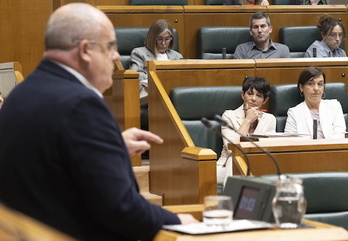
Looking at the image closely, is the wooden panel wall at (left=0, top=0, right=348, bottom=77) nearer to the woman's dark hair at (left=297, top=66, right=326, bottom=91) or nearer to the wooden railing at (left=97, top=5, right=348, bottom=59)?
the wooden railing at (left=97, top=5, right=348, bottom=59)

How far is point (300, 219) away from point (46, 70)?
0.32 metres

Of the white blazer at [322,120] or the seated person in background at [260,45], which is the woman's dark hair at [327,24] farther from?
the white blazer at [322,120]

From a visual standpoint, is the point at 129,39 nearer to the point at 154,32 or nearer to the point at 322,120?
the point at 154,32

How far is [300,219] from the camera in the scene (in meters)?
0.81

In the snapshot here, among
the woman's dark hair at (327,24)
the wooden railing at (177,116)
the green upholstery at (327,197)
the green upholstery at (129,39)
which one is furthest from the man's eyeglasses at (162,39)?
the green upholstery at (327,197)

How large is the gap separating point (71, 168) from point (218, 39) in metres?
1.81

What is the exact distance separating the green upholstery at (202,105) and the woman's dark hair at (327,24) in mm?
696

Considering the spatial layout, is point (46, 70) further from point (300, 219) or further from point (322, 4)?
point (322, 4)

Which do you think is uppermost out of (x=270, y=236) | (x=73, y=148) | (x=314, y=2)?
(x=314, y=2)

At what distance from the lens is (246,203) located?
84 cm

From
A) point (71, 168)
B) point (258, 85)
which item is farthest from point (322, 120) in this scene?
point (71, 168)

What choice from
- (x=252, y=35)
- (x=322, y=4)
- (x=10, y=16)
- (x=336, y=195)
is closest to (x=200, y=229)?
(x=336, y=195)

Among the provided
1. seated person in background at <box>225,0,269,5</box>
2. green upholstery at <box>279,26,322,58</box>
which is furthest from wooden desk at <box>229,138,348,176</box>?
seated person in background at <box>225,0,269,5</box>

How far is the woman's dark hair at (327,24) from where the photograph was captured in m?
2.43
